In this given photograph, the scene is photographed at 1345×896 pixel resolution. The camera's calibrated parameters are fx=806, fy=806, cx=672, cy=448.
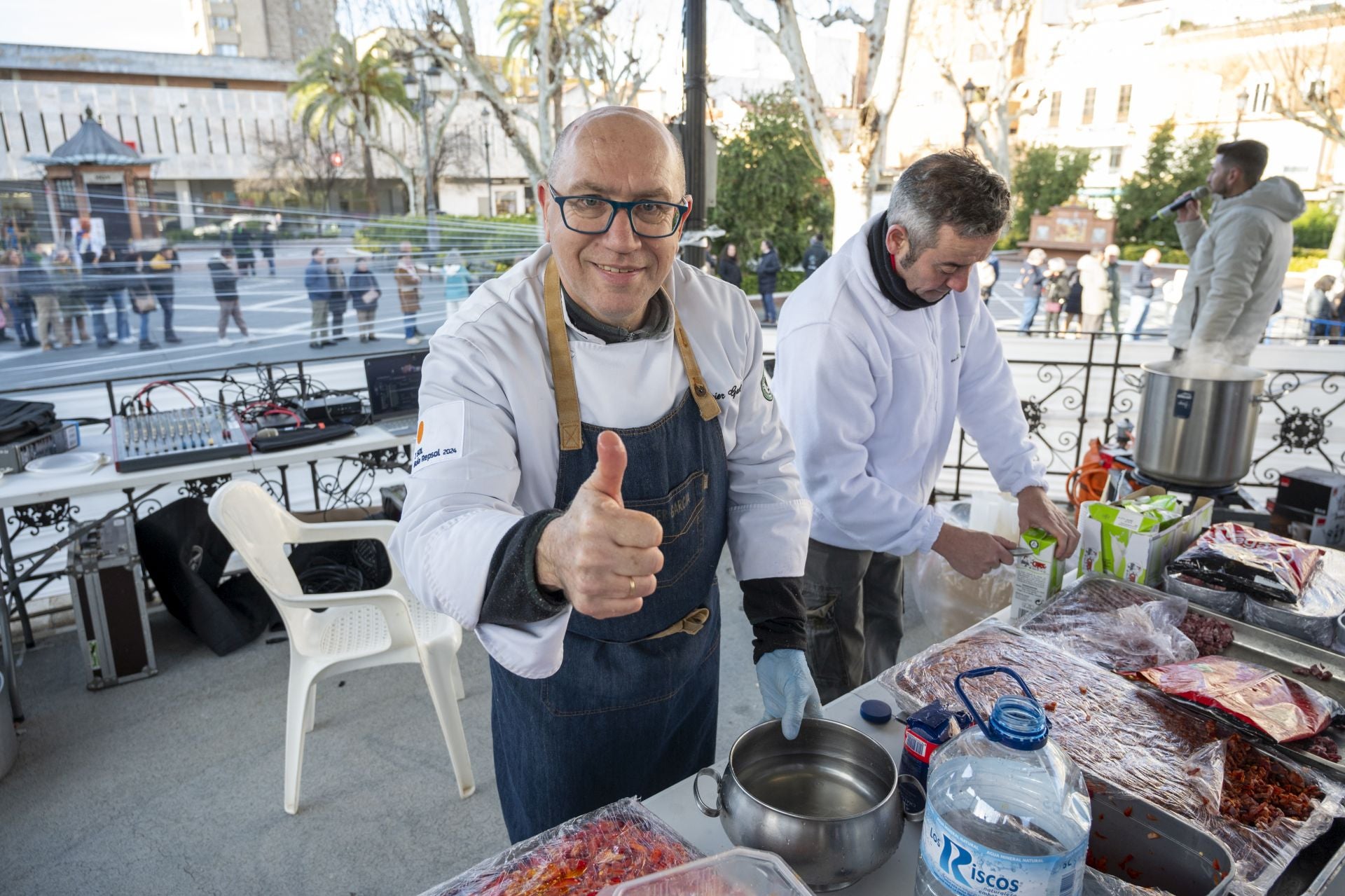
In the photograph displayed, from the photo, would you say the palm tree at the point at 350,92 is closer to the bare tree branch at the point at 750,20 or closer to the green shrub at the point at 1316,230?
the bare tree branch at the point at 750,20

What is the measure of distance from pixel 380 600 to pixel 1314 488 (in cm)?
304

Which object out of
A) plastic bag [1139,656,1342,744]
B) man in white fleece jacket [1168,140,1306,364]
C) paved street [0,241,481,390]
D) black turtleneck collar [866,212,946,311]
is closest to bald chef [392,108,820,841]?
black turtleneck collar [866,212,946,311]

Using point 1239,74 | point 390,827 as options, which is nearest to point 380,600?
point 390,827

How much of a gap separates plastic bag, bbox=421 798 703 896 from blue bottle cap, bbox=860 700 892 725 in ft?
1.40

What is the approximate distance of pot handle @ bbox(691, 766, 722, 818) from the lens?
1.13 m

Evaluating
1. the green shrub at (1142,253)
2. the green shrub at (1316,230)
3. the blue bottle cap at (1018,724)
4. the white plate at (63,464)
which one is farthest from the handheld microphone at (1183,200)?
the green shrub at (1316,230)

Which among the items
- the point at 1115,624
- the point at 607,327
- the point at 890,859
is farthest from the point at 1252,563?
the point at 607,327

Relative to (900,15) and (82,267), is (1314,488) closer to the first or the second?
(900,15)

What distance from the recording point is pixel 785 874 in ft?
2.86

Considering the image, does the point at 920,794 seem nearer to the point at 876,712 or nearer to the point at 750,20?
the point at 876,712

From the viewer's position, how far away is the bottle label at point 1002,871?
814 mm

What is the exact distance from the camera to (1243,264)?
4430 mm

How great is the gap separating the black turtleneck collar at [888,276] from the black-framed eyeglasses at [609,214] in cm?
88

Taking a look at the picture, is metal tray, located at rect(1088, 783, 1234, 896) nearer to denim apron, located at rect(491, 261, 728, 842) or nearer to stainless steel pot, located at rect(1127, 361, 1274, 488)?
denim apron, located at rect(491, 261, 728, 842)
